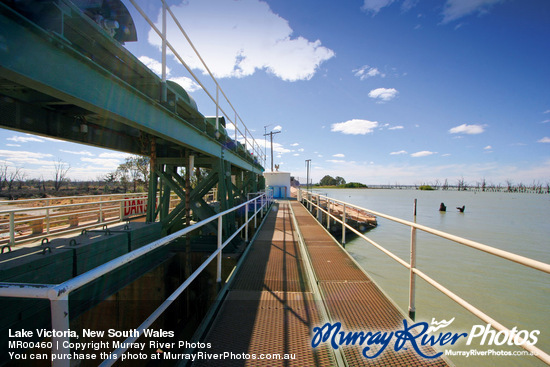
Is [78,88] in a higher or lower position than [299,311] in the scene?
higher

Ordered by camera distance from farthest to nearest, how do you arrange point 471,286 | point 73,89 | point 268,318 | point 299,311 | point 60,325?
point 471,286 < point 299,311 < point 268,318 < point 73,89 < point 60,325

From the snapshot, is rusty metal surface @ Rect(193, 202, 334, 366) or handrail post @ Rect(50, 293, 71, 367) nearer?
handrail post @ Rect(50, 293, 71, 367)

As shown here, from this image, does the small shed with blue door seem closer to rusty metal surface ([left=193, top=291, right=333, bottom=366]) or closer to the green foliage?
rusty metal surface ([left=193, top=291, right=333, bottom=366])

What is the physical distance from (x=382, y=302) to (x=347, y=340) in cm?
80

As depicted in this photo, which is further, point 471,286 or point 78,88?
point 471,286

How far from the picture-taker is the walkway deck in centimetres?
184

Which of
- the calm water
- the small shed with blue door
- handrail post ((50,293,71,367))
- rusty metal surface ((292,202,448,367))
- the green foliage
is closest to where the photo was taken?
handrail post ((50,293,71,367))

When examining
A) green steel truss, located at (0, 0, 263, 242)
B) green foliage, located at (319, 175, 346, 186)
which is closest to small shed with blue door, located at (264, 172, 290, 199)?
green steel truss, located at (0, 0, 263, 242)

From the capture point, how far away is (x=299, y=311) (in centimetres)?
244

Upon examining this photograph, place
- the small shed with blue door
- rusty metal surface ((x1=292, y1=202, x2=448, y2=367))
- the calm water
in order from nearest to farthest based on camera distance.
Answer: rusty metal surface ((x1=292, y1=202, x2=448, y2=367)), the calm water, the small shed with blue door

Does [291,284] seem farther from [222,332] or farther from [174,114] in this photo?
[174,114]

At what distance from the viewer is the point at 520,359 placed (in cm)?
389

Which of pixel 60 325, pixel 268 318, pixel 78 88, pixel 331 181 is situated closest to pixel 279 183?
pixel 268 318

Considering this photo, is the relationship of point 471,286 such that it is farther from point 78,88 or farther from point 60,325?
point 78,88
